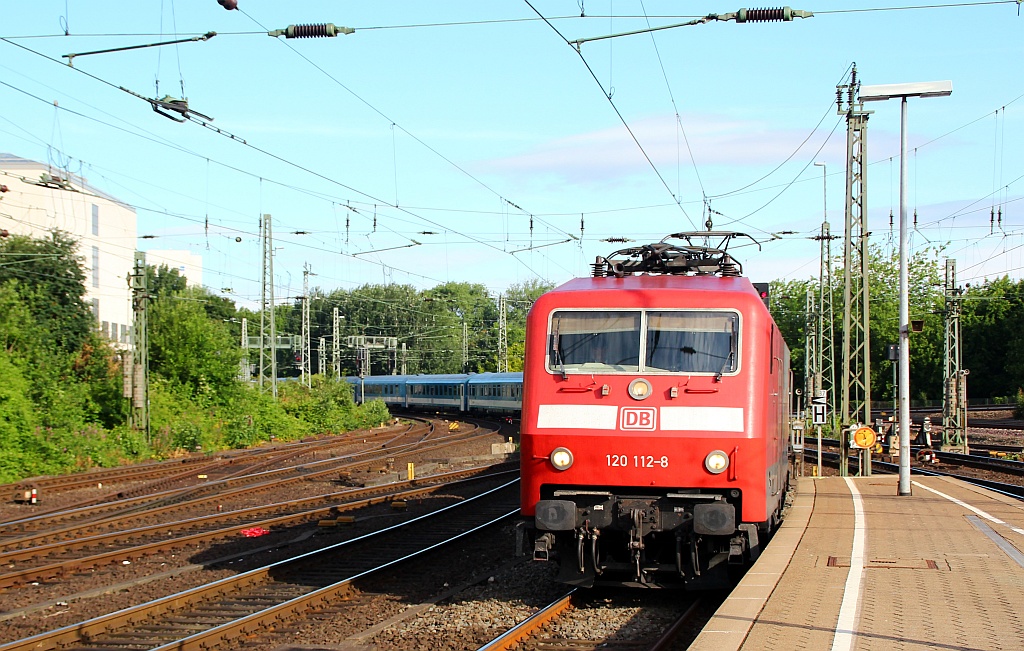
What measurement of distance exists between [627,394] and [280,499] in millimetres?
12640

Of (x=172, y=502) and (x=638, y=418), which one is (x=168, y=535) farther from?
(x=638, y=418)

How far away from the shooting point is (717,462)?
9.48 m

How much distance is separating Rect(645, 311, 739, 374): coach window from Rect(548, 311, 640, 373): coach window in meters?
0.17

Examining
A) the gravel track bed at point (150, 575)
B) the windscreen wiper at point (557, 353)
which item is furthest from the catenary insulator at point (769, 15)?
the gravel track bed at point (150, 575)

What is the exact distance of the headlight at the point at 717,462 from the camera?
31.1ft

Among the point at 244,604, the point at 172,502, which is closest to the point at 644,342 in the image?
the point at 244,604

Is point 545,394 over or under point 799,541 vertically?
over

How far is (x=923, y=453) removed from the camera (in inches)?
1268

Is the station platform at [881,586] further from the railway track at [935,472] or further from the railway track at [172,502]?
the railway track at [172,502]

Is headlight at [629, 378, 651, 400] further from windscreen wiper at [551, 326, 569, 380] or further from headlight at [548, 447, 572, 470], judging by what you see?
headlight at [548, 447, 572, 470]

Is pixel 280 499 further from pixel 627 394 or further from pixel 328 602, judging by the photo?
pixel 627 394

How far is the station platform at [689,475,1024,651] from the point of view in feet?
22.2

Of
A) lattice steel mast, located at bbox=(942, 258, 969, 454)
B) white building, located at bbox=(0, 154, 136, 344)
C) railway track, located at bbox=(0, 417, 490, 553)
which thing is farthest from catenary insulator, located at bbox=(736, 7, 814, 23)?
white building, located at bbox=(0, 154, 136, 344)

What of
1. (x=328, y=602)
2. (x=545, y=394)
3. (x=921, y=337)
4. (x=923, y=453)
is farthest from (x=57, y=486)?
(x=921, y=337)
